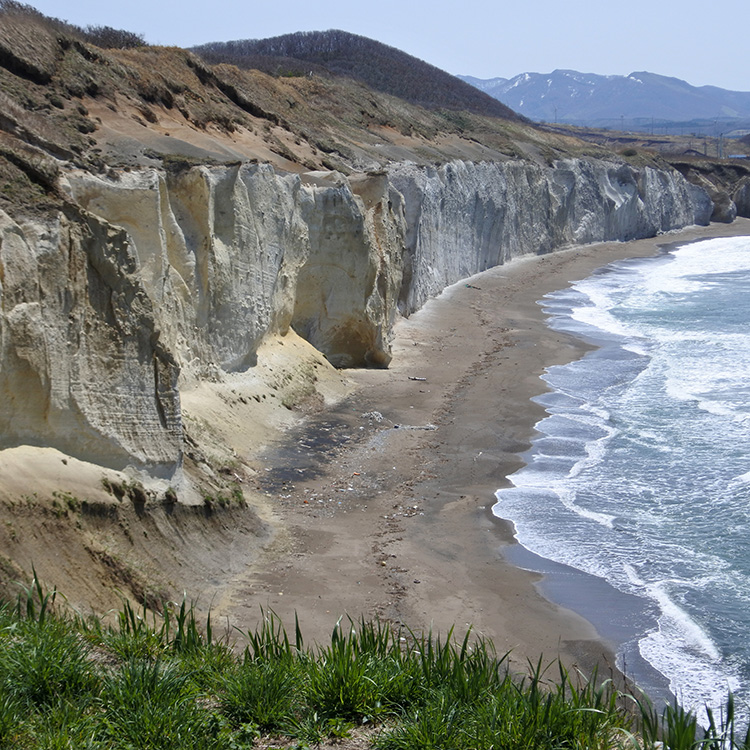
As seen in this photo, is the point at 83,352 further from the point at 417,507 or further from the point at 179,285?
the point at 417,507

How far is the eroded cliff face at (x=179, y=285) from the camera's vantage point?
1016cm

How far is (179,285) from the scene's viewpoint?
1602cm

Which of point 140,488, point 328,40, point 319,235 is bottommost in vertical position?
point 140,488

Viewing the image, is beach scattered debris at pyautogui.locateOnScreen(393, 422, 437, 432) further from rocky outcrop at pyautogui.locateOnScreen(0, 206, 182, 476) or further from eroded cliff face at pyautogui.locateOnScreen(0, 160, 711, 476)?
rocky outcrop at pyautogui.locateOnScreen(0, 206, 182, 476)

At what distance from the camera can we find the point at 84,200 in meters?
13.7

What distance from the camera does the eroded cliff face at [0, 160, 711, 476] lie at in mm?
10156

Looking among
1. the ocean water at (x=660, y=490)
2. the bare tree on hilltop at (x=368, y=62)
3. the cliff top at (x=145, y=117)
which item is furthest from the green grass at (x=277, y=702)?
the bare tree on hilltop at (x=368, y=62)

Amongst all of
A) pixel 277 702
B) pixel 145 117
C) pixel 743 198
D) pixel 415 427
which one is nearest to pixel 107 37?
pixel 145 117

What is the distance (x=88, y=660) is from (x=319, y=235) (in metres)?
17.0

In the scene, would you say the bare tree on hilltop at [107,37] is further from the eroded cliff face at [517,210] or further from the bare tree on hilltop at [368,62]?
the bare tree on hilltop at [368,62]

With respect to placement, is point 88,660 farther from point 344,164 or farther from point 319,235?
point 344,164

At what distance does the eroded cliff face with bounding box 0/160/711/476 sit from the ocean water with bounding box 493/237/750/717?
5.52 meters

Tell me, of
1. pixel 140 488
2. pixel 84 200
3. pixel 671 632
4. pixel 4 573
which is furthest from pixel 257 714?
pixel 84 200

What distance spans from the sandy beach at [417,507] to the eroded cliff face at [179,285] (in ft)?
6.56
